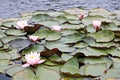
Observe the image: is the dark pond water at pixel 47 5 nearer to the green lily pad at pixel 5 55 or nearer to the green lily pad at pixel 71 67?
the green lily pad at pixel 5 55

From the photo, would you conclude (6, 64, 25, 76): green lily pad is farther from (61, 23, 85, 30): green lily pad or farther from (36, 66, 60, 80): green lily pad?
(61, 23, 85, 30): green lily pad

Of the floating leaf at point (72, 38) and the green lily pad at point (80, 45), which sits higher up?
the floating leaf at point (72, 38)

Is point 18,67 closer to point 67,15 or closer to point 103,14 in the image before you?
point 67,15

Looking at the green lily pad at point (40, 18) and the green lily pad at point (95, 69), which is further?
the green lily pad at point (40, 18)

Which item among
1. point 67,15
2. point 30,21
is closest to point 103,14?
point 67,15

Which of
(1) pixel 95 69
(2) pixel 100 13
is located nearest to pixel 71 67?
(1) pixel 95 69

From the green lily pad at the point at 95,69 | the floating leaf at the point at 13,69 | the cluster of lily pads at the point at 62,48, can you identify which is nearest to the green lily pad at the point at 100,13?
the cluster of lily pads at the point at 62,48
